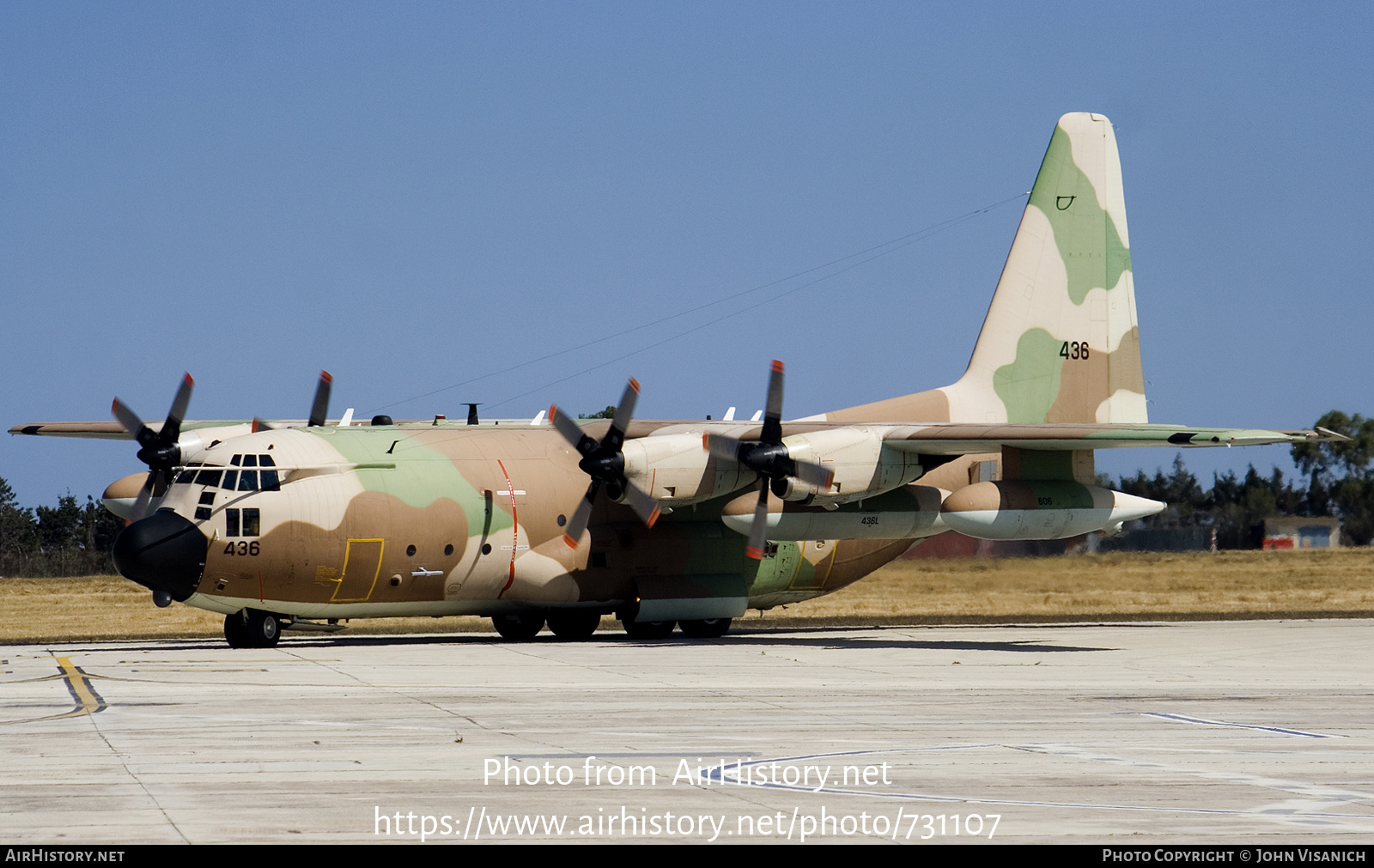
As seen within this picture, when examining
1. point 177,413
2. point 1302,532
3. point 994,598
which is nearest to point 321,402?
point 177,413

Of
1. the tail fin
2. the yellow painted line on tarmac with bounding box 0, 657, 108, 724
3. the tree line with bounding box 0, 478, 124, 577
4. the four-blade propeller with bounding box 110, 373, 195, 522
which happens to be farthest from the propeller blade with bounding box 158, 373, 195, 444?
the tree line with bounding box 0, 478, 124, 577

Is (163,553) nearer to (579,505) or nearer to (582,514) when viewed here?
(582,514)

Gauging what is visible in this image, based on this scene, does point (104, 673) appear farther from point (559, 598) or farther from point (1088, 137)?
point (1088, 137)

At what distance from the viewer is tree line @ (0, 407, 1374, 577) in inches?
2403

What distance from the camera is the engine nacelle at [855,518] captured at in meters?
27.4

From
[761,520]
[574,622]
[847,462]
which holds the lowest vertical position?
[574,622]

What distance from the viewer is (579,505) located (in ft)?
89.9

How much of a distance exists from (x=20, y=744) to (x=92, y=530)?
6200 cm

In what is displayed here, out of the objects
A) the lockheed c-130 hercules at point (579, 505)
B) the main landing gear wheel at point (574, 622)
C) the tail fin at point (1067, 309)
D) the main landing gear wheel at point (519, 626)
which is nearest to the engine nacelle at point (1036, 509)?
the lockheed c-130 hercules at point (579, 505)

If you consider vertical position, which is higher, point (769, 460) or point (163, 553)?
point (769, 460)

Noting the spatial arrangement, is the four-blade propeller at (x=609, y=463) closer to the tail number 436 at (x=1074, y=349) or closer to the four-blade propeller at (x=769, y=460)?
the four-blade propeller at (x=769, y=460)

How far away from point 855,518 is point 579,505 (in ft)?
16.9

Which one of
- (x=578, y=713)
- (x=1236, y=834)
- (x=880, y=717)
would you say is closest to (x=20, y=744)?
(x=578, y=713)

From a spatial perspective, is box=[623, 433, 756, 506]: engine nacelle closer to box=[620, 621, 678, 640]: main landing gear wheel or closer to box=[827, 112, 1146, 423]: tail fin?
box=[620, 621, 678, 640]: main landing gear wheel
